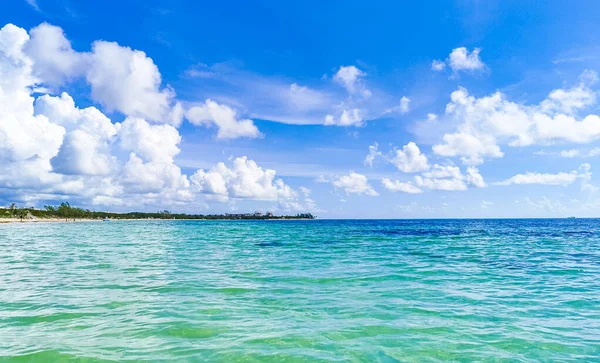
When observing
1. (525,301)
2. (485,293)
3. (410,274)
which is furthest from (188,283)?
(525,301)

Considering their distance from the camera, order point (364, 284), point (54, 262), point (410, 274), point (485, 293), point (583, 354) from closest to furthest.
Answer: point (583, 354) → point (485, 293) → point (364, 284) → point (410, 274) → point (54, 262)

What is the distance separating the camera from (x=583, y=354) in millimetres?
9398

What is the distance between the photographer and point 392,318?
481 inches

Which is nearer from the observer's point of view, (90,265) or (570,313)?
(570,313)

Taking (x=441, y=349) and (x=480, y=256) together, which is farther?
(x=480, y=256)

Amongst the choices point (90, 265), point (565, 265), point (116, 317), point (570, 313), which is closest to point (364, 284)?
point (570, 313)

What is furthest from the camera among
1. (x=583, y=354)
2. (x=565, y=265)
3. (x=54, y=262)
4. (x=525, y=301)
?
(x=54, y=262)

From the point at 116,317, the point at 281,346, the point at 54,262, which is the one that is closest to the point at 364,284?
the point at 281,346

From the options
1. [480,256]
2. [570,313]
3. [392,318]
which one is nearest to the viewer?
[392,318]

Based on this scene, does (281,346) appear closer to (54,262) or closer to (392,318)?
(392,318)

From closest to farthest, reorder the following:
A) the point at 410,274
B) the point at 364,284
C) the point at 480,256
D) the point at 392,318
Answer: the point at 392,318, the point at 364,284, the point at 410,274, the point at 480,256

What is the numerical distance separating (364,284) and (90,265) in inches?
707

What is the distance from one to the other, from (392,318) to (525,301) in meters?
6.11

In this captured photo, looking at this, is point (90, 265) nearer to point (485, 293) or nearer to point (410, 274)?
point (410, 274)
